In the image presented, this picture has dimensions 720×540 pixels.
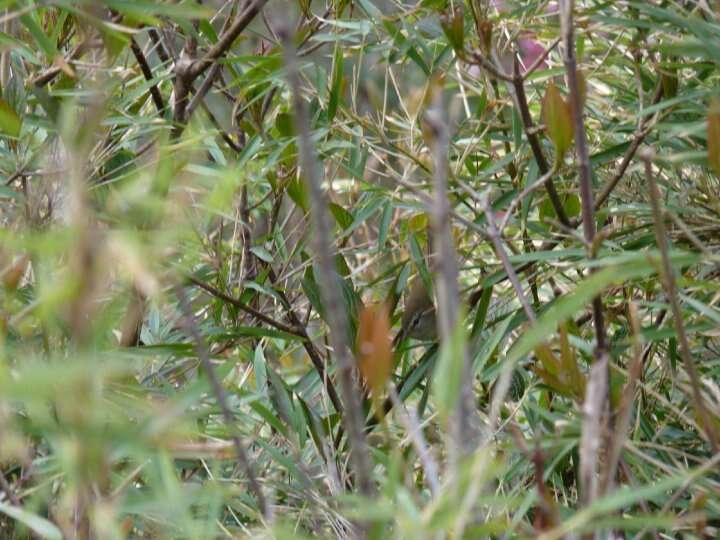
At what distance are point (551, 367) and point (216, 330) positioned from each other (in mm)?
516

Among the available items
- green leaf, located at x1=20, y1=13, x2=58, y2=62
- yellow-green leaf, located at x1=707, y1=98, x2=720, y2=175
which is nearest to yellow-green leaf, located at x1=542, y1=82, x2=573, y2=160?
yellow-green leaf, located at x1=707, y1=98, x2=720, y2=175

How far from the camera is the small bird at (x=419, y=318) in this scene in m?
1.18

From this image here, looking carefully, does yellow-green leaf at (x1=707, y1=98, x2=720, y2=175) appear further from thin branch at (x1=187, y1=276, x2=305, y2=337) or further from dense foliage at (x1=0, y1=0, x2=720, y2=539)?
thin branch at (x1=187, y1=276, x2=305, y2=337)

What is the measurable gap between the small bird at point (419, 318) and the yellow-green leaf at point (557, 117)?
45cm

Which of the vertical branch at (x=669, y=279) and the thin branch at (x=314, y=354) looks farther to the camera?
the thin branch at (x=314, y=354)

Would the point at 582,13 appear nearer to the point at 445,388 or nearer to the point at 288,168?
the point at 288,168

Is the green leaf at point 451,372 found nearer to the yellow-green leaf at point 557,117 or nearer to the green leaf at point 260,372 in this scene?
the yellow-green leaf at point 557,117

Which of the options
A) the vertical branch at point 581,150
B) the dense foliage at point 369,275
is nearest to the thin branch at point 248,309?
the dense foliage at point 369,275

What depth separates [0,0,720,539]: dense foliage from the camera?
59cm

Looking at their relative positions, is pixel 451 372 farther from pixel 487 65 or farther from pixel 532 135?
pixel 532 135

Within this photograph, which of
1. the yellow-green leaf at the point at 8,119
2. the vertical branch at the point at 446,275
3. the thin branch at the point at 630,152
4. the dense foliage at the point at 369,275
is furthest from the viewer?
the thin branch at the point at 630,152

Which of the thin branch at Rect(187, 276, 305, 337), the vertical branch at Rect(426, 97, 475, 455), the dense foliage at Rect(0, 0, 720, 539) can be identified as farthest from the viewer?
the thin branch at Rect(187, 276, 305, 337)

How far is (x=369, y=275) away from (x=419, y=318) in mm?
300

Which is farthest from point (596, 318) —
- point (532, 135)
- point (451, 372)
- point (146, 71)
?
point (146, 71)
